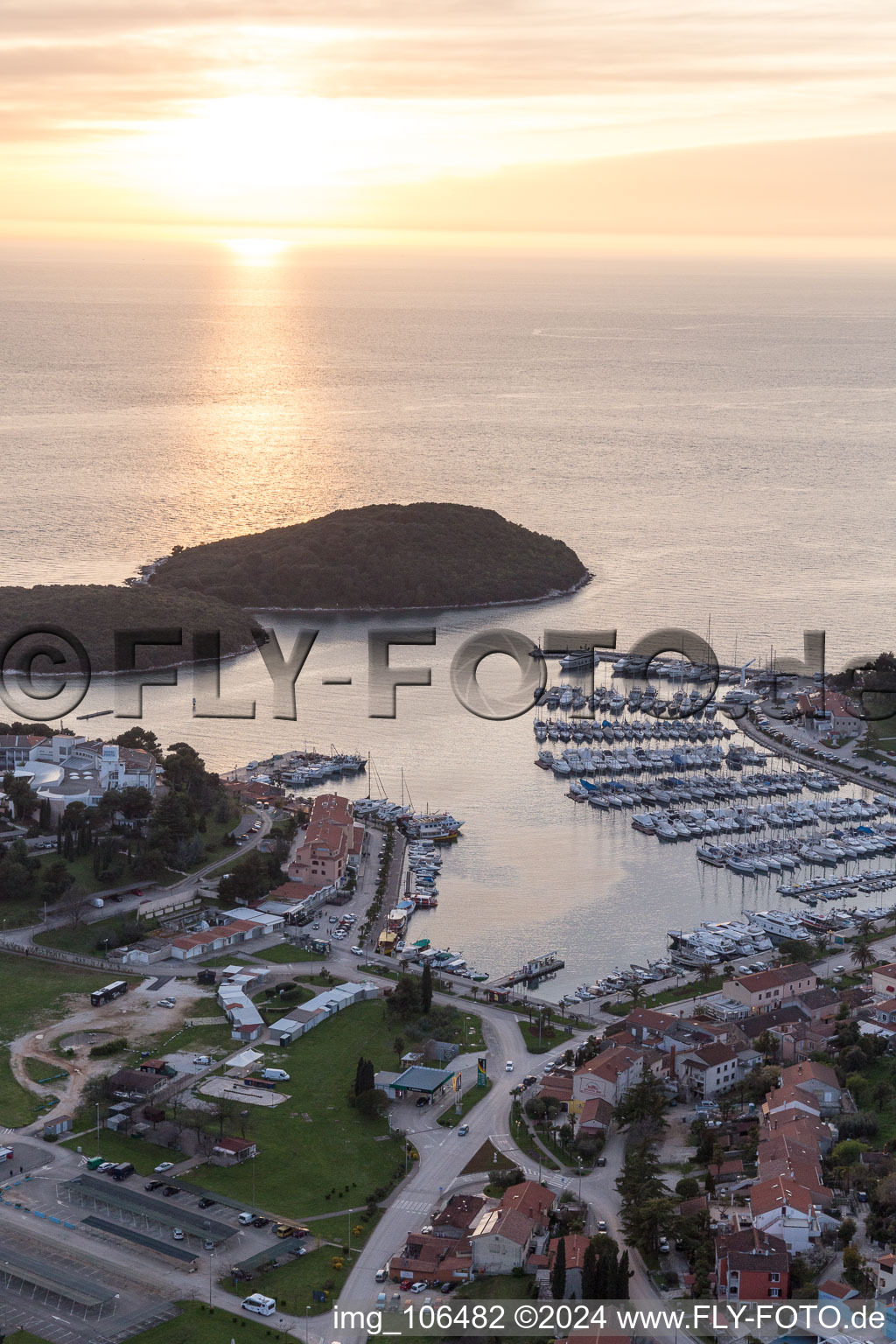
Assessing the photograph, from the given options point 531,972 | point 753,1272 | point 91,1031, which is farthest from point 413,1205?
point 531,972

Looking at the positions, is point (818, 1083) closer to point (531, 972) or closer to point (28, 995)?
point (531, 972)

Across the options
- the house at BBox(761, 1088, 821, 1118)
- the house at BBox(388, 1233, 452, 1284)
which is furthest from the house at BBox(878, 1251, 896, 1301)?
the house at BBox(388, 1233, 452, 1284)

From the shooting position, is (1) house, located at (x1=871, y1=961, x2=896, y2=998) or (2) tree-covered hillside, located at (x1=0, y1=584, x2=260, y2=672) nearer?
(1) house, located at (x1=871, y1=961, x2=896, y2=998)

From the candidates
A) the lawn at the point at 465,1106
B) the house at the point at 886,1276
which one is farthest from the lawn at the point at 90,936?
the house at the point at 886,1276

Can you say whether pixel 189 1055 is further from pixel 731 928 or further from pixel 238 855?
pixel 731 928

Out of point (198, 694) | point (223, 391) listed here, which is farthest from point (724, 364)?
point (198, 694)

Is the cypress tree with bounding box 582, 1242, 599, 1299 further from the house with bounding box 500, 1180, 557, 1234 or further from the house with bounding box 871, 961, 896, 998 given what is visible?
the house with bounding box 871, 961, 896, 998

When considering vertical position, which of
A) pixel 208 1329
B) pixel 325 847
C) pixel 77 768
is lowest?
pixel 208 1329
